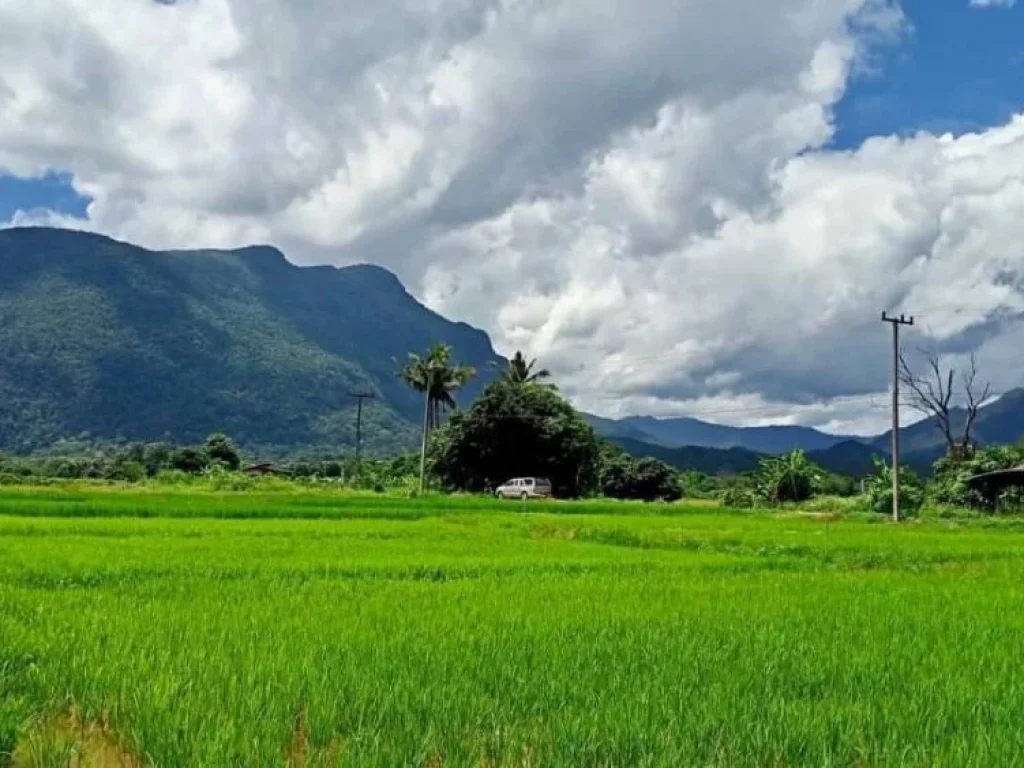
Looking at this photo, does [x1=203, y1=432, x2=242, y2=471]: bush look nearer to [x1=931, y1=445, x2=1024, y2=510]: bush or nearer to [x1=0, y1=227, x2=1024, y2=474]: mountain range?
[x1=931, y1=445, x2=1024, y2=510]: bush

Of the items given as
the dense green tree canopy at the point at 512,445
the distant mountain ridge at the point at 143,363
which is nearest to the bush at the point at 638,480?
the dense green tree canopy at the point at 512,445

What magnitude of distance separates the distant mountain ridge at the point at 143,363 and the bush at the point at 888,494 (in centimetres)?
10952

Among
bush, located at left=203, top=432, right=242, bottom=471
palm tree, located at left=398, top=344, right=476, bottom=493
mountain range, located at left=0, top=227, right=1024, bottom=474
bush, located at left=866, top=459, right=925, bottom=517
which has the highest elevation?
mountain range, located at left=0, top=227, right=1024, bottom=474

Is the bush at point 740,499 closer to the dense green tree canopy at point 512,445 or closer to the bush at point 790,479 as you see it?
the bush at point 790,479

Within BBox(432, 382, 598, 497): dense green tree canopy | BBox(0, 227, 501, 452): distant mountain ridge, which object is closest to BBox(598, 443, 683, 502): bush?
BBox(432, 382, 598, 497): dense green tree canopy

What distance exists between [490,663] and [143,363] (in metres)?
155

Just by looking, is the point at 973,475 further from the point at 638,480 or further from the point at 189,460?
the point at 189,460

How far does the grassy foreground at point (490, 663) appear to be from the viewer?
131 inches

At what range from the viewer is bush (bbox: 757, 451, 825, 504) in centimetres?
5306

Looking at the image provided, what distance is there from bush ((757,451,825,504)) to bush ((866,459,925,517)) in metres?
9.86

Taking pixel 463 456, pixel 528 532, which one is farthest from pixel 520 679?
pixel 463 456

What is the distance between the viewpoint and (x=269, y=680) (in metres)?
4.18

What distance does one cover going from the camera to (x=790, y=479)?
174 ft

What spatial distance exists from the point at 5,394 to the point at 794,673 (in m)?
140
